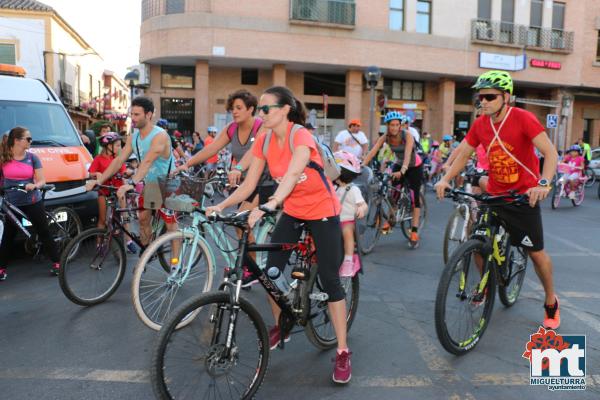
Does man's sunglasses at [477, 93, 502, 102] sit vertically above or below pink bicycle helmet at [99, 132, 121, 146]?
above

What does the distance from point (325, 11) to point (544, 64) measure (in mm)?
13170

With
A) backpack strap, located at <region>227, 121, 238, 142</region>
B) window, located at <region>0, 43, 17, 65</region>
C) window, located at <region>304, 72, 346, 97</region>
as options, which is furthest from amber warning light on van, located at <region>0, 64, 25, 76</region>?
window, located at <region>0, 43, 17, 65</region>

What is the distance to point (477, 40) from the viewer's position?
27906mm

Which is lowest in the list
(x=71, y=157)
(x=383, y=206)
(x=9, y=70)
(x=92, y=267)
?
(x=92, y=267)

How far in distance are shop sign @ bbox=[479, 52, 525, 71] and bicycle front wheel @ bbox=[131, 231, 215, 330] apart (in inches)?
1066

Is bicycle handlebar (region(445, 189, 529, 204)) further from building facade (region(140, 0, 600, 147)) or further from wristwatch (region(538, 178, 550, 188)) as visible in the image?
building facade (region(140, 0, 600, 147))

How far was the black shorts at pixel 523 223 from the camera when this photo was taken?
3.87 m

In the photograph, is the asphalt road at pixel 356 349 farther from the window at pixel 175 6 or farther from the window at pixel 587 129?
the window at pixel 587 129

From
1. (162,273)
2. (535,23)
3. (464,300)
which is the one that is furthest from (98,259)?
(535,23)

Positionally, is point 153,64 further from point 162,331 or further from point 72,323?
point 162,331

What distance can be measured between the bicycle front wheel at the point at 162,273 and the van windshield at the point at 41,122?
4033mm

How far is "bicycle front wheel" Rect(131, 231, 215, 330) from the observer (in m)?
3.86

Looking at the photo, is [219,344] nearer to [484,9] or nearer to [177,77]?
[177,77]

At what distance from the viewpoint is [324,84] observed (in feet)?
92.7
